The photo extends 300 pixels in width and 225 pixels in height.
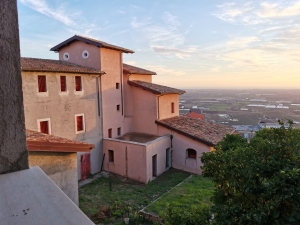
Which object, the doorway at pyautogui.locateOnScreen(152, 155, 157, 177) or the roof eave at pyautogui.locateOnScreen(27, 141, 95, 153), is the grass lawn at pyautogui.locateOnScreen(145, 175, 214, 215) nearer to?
the doorway at pyautogui.locateOnScreen(152, 155, 157, 177)

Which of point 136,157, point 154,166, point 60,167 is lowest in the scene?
point 154,166

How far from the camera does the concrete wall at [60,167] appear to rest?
26.9 ft

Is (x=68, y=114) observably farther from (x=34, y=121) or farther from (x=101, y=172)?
(x=101, y=172)

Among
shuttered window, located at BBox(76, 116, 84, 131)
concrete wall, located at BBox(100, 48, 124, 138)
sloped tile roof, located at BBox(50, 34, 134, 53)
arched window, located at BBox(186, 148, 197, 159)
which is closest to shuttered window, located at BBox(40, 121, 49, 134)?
shuttered window, located at BBox(76, 116, 84, 131)

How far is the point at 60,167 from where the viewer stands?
8695mm

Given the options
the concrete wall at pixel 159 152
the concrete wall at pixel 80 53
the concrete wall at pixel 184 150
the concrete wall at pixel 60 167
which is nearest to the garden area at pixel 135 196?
the concrete wall at pixel 159 152

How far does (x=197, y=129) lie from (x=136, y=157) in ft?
19.3

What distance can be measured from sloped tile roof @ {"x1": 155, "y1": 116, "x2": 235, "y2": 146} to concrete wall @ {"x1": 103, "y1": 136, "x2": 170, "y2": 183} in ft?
4.45

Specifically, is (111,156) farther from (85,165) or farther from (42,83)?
(42,83)

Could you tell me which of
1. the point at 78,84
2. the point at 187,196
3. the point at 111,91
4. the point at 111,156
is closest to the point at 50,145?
the point at 187,196

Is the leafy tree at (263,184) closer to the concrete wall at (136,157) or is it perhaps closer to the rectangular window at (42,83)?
the concrete wall at (136,157)

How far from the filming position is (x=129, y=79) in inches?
839

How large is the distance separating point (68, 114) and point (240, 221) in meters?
14.2

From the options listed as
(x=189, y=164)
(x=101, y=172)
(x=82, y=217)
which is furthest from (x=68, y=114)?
(x=82, y=217)
